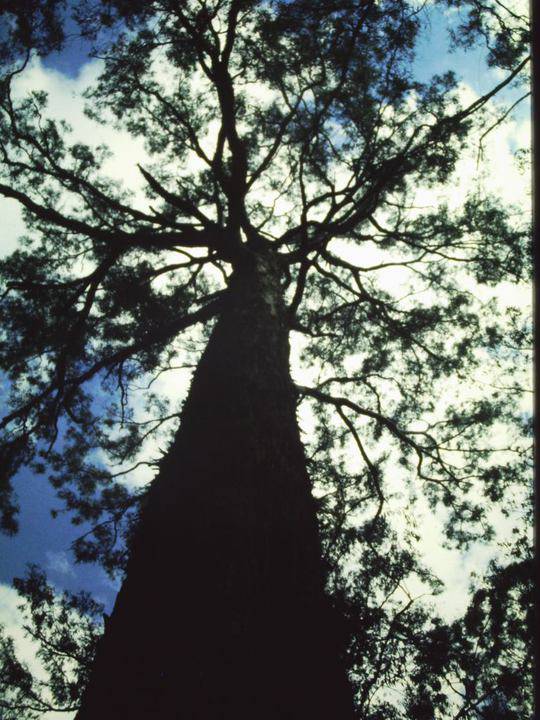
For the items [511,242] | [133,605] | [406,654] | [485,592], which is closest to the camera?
[133,605]

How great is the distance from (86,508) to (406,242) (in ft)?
23.5

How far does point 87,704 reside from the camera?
57.2 inches

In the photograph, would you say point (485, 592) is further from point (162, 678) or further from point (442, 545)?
point (162, 678)

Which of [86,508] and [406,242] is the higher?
[406,242]

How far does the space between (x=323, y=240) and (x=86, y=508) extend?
592cm

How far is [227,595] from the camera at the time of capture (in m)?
1.57

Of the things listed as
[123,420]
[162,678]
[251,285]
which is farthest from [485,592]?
[123,420]

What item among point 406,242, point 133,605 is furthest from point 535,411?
point 406,242

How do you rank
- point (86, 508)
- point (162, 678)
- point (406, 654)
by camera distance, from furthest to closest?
point (86, 508) < point (406, 654) < point (162, 678)

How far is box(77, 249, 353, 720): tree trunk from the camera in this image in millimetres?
1356

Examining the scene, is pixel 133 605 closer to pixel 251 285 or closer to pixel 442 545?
pixel 251 285

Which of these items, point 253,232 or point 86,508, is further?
point 86,508

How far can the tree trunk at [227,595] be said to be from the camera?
136 cm

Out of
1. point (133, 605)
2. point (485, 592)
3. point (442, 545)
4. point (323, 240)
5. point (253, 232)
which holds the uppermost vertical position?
point (323, 240)
